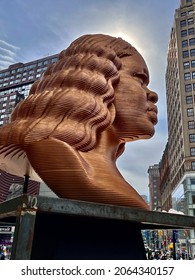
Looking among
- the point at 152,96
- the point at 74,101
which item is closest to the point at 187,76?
the point at 152,96

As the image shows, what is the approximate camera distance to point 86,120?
609cm

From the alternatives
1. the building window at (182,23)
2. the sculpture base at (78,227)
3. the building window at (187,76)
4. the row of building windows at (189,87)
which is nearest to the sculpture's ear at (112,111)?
the sculpture base at (78,227)

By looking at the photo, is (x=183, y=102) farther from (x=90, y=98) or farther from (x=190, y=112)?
(x=90, y=98)

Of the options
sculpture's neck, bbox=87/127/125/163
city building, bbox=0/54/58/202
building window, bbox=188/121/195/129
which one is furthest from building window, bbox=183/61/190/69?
sculpture's neck, bbox=87/127/125/163

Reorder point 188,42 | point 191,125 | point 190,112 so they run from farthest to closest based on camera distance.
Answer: point 188,42, point 190,112, point 191,125

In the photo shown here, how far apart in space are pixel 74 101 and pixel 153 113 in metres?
2.47

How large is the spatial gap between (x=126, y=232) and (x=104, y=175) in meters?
1.44

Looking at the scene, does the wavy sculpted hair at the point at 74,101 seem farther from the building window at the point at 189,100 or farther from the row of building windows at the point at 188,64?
the row of building windows at the point at 188,64

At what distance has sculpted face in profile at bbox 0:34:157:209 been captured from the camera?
18.3ft

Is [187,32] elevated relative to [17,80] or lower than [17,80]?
lower

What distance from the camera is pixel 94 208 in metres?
5.00

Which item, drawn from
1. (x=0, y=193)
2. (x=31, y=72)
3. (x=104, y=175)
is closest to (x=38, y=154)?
(x=104, y=175)

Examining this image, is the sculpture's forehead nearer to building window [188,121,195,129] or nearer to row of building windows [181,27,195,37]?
building window [188,121,195,129]
